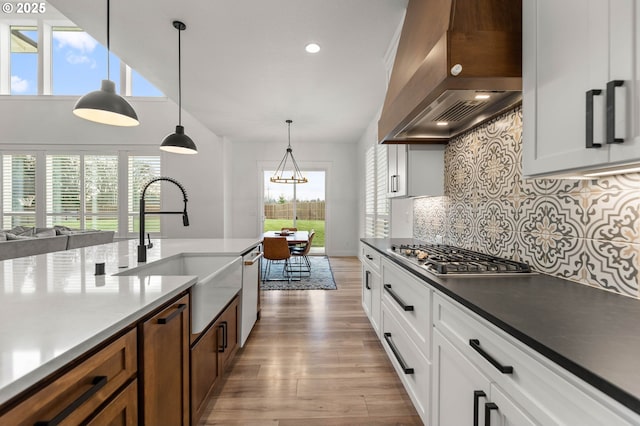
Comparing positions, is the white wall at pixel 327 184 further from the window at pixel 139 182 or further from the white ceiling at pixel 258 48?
the white ceiling at pixel 258 48

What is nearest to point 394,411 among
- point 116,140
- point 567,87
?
point 567,87

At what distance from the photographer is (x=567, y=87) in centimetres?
91

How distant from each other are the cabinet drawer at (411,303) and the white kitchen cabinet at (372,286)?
1.03 ft

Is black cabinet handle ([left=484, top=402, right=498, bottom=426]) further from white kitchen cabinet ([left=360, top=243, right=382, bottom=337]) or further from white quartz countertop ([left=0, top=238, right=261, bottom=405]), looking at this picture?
white kitchen cabinet ([left=360, top=243, right=382, bottom=337])

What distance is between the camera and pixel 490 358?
86 centimetres

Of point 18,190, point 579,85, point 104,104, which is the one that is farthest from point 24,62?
point 579,85

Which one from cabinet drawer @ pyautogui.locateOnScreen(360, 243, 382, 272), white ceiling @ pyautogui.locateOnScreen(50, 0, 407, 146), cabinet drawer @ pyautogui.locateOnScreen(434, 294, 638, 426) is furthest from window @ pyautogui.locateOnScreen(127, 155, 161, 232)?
cabinet drawer @ pyautogui.locateOnScreen(434, 294, 638, 426)

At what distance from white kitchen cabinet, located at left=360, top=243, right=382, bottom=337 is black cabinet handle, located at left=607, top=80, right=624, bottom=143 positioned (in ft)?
5.50

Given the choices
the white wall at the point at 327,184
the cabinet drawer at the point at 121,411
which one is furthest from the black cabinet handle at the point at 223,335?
the white wall at the point at 327,184

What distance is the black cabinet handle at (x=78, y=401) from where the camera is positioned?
602 millimetres

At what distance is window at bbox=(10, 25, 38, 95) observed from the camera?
635 centimetres

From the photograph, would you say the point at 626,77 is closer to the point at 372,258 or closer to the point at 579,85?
the point at 579,85

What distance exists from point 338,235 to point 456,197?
5068 millimetres

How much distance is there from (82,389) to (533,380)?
1.14 meters
